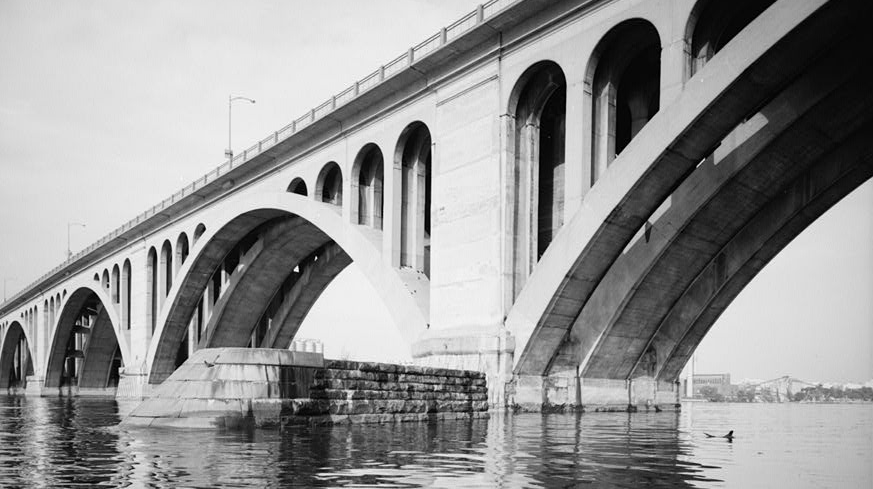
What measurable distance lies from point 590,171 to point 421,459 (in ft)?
48.9

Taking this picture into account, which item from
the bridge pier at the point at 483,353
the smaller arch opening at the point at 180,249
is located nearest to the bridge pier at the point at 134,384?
the smaller arch opening at the point at 180,249

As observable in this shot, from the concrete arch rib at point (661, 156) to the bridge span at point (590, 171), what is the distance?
54 mm

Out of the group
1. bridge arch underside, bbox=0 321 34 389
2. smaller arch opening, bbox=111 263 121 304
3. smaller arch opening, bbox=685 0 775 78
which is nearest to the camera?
smaller arch opening, bbox=685 0 775 78

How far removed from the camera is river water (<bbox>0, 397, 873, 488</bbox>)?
9391mm

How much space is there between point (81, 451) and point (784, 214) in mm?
22806

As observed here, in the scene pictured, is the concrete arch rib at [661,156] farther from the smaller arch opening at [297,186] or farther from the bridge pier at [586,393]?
the smaller arch opening at [297,186]

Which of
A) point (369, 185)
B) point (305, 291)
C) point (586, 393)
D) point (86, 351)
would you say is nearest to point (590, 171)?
point (586, 393)

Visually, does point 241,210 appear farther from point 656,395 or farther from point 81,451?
point 81,451

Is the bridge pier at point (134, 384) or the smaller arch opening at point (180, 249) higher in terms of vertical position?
the smaller arch opening at point (180, 249)

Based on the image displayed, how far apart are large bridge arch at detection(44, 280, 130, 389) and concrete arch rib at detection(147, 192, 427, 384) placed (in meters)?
30.0

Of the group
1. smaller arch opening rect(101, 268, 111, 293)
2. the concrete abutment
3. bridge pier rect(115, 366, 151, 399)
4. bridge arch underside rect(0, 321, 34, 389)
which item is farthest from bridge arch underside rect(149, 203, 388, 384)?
bridge arch underside rect(0, 321, 34, 389)

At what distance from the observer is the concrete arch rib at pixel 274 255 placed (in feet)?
111

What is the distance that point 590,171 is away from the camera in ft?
82.0

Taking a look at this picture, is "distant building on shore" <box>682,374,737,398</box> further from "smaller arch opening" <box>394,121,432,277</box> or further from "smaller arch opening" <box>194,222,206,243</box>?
"smaller arch opening" <box>394,121,432,277</box>
